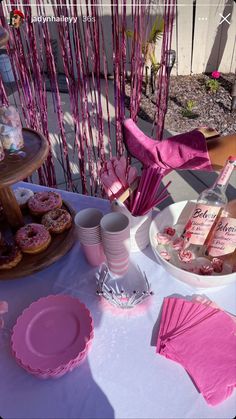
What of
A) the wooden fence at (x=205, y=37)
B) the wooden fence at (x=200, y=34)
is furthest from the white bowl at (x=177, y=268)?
the wooden fence at (x=205, y=37)

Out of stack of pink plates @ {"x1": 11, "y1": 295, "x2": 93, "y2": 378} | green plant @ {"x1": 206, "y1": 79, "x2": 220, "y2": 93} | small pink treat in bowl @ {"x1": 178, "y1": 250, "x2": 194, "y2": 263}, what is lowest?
green plant @ {"x1": 206, "y1": 79, "x2": 220, "y2": 93}

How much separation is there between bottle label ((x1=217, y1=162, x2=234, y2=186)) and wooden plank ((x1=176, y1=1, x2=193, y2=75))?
126 inches

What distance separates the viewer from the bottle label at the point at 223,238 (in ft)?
2.56

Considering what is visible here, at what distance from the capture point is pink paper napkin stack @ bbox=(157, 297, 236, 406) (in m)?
0.67

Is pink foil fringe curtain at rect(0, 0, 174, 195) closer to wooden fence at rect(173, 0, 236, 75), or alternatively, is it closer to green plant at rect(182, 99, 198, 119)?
green plant at rect(182, 99, 198, 119)

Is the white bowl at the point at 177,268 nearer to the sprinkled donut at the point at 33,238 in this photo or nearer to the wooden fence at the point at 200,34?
the sprinkled donut at the point at 33,238

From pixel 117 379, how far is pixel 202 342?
20 cm

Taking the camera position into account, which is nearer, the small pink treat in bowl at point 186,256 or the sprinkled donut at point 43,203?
the small pink treat in bowl at point 186,256

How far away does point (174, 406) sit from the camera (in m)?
0.66

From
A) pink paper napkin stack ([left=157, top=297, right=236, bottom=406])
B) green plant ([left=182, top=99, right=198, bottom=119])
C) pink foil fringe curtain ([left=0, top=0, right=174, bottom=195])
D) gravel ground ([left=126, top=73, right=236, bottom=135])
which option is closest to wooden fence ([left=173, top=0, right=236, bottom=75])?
gravel ground ([left=126, top=73, right=236, bottom=135])

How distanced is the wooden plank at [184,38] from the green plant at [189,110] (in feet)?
2.12

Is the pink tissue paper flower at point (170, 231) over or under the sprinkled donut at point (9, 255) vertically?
over

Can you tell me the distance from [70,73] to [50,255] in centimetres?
78

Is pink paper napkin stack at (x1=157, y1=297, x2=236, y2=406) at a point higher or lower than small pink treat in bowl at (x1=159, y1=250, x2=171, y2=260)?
lower
